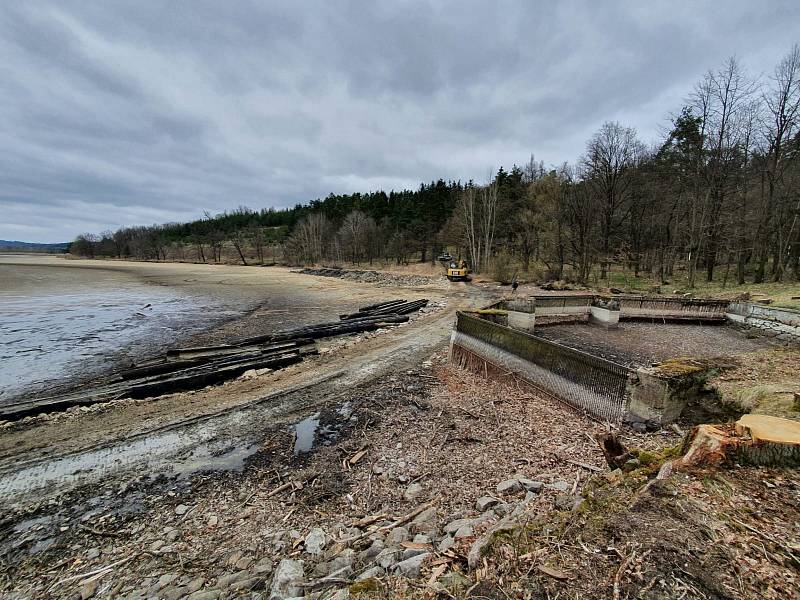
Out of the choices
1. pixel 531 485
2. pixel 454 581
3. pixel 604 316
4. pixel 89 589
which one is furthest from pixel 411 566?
pixel 604 316

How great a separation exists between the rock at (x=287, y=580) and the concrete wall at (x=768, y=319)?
14.6 m

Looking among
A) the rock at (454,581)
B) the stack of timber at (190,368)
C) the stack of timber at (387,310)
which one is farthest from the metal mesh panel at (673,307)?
the rock at (454,581)

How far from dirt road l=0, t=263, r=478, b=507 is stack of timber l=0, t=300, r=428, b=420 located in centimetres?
51

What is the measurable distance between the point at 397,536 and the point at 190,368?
30.2 feet

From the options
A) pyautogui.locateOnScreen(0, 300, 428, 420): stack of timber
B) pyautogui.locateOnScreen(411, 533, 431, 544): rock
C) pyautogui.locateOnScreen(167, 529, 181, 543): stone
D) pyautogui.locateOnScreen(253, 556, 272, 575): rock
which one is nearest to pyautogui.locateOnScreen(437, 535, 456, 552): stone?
pyautogui.locateOnScreen(411, 533, 431, 544): rock

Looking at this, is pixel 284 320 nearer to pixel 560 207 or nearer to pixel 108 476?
pixel 108 476

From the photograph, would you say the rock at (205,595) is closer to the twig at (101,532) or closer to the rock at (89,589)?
the rock at (89,589)

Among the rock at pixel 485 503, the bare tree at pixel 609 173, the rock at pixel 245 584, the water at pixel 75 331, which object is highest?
the bare tree at pixel 609 173

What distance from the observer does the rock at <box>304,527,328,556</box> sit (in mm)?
3627

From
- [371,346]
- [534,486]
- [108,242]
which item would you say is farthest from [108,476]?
[108,242]

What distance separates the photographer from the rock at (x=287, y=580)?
2.91 m

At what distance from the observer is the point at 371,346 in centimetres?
1216

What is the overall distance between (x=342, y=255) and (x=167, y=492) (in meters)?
65.4

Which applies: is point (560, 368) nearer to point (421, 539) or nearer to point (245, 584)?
point (421, 539)
